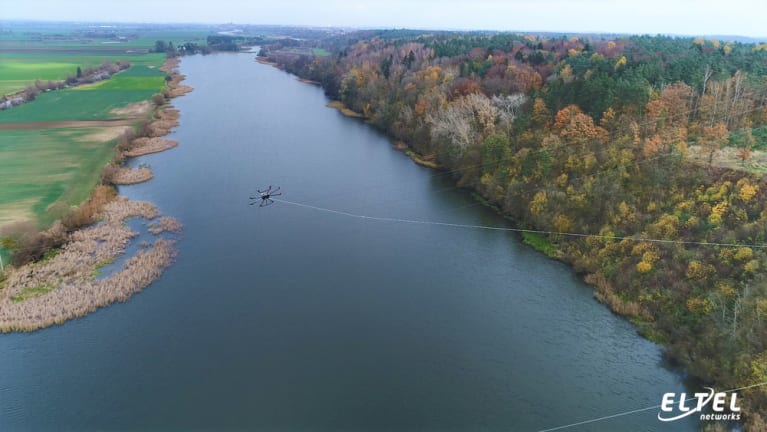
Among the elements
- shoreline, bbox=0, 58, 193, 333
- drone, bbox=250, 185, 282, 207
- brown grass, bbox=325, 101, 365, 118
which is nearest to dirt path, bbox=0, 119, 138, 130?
shoreline, bbox=0, 58, 193, 333

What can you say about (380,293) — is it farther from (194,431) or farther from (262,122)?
(262,122)

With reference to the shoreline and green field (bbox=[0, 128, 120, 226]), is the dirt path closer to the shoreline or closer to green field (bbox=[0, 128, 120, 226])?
green field (bbox=[0, 128, 120, 226])

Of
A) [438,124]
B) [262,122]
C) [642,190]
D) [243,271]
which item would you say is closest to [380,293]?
[243,271]

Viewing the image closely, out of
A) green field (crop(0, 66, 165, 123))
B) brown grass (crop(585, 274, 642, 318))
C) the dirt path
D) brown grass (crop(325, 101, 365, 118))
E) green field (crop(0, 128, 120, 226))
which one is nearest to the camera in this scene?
brown grass (crop(585, 274, 642, 318))

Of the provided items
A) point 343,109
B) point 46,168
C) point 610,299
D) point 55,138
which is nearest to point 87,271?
point 46,168

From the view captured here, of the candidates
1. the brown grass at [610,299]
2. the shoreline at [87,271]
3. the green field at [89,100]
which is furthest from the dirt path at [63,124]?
the brown grass at [610,299]

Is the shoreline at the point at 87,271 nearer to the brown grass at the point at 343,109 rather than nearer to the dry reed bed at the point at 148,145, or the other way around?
the dry reed bed at the point at 148,145
